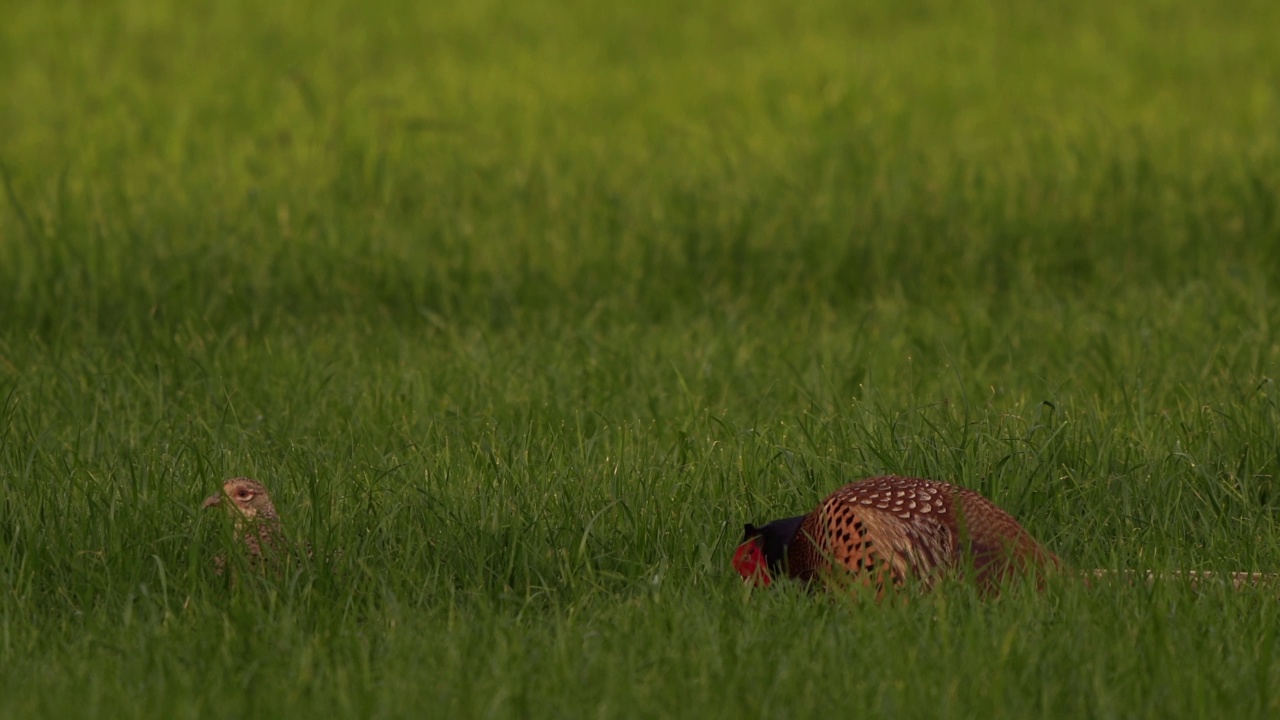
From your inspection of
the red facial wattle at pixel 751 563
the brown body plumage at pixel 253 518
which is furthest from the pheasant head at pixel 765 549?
the brown body plumage at pixel 253 518

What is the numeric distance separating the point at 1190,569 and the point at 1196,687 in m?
0.85

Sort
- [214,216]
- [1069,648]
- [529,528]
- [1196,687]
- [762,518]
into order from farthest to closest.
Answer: [214,216], [762,518], [529,528], [1069,648], [1196,687]

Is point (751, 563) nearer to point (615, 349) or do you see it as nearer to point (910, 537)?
point (910, 537)

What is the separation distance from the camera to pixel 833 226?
7660 mm

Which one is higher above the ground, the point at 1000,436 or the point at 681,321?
the point at 1000,436

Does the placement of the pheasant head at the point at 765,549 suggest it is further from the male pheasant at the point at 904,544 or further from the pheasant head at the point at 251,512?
the pheasant head at the point at 251,512

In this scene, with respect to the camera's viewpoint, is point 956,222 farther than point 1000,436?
Yes

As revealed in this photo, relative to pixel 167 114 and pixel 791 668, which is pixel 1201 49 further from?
pixel 791 668

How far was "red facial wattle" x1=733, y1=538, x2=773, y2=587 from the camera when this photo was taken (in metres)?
3.88

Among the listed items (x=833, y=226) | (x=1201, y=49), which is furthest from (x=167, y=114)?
(x=1201, y=49)

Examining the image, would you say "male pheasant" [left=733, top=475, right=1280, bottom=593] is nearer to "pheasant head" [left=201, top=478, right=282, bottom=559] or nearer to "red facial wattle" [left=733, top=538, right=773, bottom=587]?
"red facial wattle" [left=733, top=538, right=773, bottom=587]

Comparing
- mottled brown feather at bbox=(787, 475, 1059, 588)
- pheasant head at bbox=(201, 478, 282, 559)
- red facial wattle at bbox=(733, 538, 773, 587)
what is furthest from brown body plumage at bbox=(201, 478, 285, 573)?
mottled brown feather at bbox=(787, 475, 1059, 588)

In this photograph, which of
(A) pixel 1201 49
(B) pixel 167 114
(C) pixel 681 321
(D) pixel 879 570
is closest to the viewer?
(D) pixel 879 570

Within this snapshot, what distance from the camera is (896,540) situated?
381 centimetres
